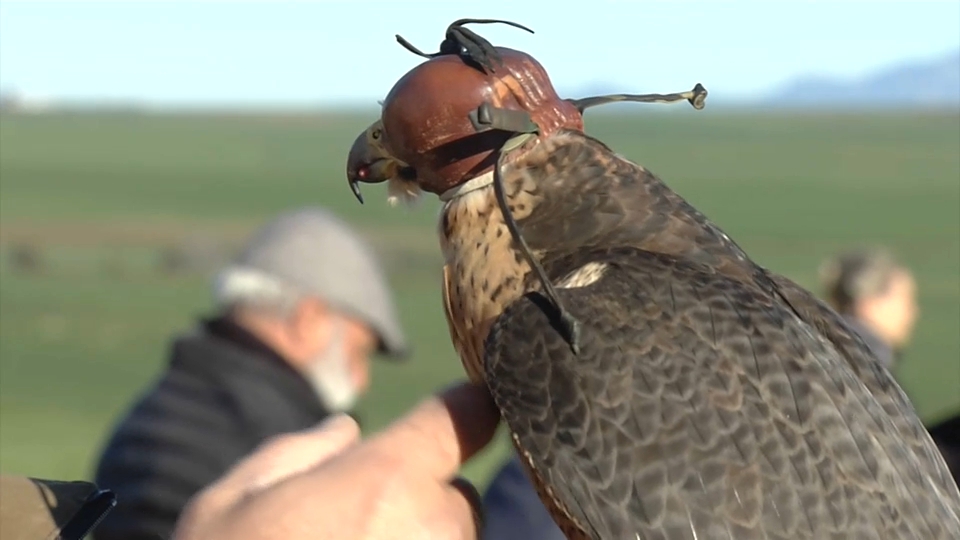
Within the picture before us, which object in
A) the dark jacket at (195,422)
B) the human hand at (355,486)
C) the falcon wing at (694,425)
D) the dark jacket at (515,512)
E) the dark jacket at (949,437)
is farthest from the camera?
the dark jacket at (195,422)

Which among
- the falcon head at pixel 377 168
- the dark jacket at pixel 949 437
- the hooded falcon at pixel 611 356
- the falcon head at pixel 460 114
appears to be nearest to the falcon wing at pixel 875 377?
the hooded falcon at pixel 611 356

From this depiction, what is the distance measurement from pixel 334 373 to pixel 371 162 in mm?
4720

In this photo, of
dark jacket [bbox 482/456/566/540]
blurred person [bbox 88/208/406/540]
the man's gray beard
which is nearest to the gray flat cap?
blurred person [bbox 88/208/406/540]

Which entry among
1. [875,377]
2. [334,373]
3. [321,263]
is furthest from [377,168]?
[334,373]

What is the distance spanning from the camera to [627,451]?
297 cm

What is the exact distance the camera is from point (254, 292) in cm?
733

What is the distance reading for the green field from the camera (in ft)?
76.3

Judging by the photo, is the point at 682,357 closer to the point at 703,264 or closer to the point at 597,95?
the point at 703,264

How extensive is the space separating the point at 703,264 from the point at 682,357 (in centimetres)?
25

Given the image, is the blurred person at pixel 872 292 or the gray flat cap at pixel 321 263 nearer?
the gray flat cap at pixel 321 263

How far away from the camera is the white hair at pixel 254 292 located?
7266mm

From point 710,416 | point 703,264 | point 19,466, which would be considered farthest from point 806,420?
point 19,466

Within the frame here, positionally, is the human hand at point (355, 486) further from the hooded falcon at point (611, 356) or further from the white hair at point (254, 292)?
the white hair at point (254, 292)

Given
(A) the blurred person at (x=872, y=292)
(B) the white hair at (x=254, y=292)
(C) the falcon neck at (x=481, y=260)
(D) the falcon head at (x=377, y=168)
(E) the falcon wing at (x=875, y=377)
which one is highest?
(D) the falcon head at (x=377, y=168)
